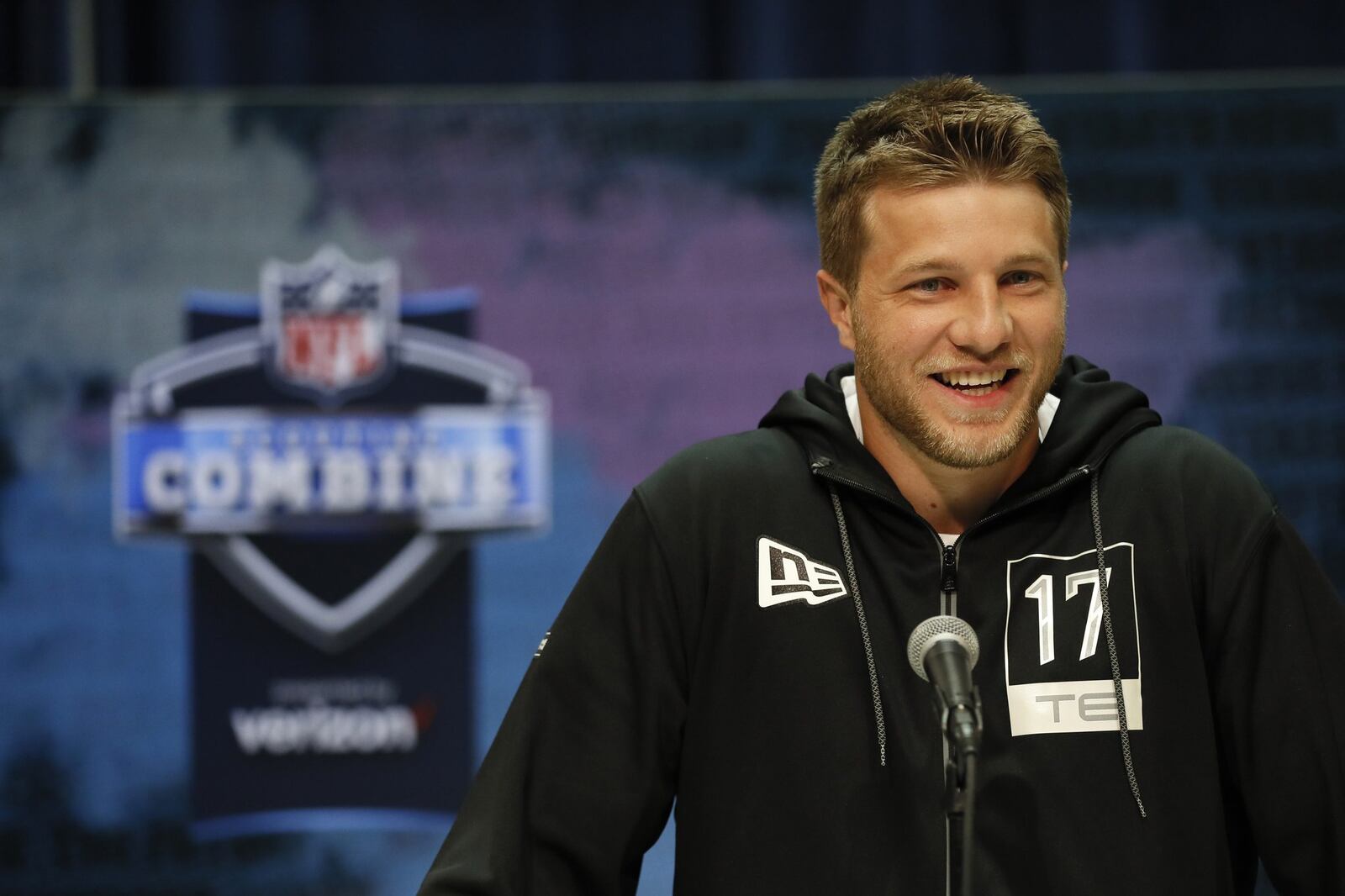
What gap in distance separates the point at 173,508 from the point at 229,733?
0.46 m

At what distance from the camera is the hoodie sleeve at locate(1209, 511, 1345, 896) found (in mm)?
1105

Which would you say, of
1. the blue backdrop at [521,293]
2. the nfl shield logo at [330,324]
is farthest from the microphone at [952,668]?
the nfl shield logo at [330,324]

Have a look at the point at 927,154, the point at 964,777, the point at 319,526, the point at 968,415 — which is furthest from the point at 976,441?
the point at 319,526

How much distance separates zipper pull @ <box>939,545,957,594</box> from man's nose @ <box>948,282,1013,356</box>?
0.18 m

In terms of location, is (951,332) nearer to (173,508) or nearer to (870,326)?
(870,326)

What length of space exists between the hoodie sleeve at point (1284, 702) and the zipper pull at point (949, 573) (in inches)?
8.4

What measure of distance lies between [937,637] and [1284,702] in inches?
13.5

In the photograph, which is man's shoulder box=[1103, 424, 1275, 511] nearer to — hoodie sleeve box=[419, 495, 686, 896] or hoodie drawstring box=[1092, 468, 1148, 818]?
hoodie drawstring box=[1092, 468, 1148, 818]

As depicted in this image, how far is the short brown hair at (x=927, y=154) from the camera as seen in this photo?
1.19 meters

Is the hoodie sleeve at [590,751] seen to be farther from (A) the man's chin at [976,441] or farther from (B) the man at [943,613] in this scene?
(A) the man's chin at [976,441]

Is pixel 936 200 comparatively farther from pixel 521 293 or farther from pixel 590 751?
pixel 521 293

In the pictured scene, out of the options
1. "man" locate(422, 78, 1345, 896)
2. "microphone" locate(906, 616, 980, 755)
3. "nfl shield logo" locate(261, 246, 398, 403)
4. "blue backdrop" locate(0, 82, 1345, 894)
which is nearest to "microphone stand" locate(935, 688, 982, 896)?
"microphone" locate(906, 616, 980, 755)

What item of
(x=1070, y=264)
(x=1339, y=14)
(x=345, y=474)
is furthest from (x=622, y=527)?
(x=1339, y=14)

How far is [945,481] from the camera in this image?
1271mm
